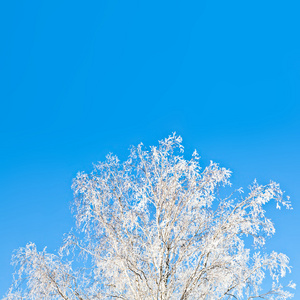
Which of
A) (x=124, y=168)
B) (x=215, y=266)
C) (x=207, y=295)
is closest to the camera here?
(x=215, y=266)

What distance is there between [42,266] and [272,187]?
4.75 meters

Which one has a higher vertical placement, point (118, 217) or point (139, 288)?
point (118, 217)

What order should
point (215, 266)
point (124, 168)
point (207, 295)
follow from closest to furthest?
point (215, 266) < point (207, 295) < point (124, 168)

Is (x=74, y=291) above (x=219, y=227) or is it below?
below

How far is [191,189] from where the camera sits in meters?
8.61

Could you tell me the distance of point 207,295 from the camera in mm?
8438

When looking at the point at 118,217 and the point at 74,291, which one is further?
the point at 118,217

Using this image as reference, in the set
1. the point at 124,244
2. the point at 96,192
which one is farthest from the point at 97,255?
the point at 96,192

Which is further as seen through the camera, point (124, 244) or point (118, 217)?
point (118, 217)

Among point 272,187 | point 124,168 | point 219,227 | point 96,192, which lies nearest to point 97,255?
point 96,192

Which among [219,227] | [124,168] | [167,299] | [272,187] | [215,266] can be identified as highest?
[124,168]

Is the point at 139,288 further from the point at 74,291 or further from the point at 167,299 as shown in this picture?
the point at 74,291

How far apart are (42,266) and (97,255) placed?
118 cm

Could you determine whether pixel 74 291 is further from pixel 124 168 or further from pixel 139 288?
pixel 124 168
